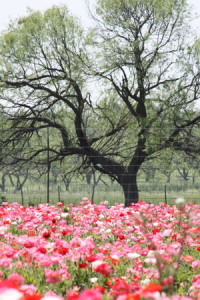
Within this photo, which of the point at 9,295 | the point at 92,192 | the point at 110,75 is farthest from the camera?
the point at 92,192

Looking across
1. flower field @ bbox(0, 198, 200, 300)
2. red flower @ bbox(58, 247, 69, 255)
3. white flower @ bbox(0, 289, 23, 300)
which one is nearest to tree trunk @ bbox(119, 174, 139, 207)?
flower field @ bbox(0, 198, 200, 300)

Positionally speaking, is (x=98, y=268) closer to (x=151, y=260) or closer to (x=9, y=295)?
(x=151, y=260)

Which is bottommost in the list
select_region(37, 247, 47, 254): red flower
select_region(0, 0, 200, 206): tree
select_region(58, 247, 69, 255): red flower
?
select_region(58, 247, 69, 255): red flower

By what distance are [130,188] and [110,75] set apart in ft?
12.8

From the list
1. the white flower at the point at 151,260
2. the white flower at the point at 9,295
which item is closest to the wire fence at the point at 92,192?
the white flower at the point at 151,260

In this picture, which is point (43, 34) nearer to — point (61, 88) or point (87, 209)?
point (61, 88)

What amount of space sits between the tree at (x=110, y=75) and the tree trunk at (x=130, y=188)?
0.11ft

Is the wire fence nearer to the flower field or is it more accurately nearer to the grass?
the grass

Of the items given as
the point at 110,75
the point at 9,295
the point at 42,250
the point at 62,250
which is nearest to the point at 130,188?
the point at 110,75

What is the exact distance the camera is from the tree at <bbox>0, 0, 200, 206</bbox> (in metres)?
13.9

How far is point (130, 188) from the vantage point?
14.3 metres

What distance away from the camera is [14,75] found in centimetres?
1459

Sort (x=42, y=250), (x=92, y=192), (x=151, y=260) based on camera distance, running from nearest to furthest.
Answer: (x=151, y=260), (x=42, y=250), (x=92, y=192)

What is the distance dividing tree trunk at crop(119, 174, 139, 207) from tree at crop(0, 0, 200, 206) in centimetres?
3
